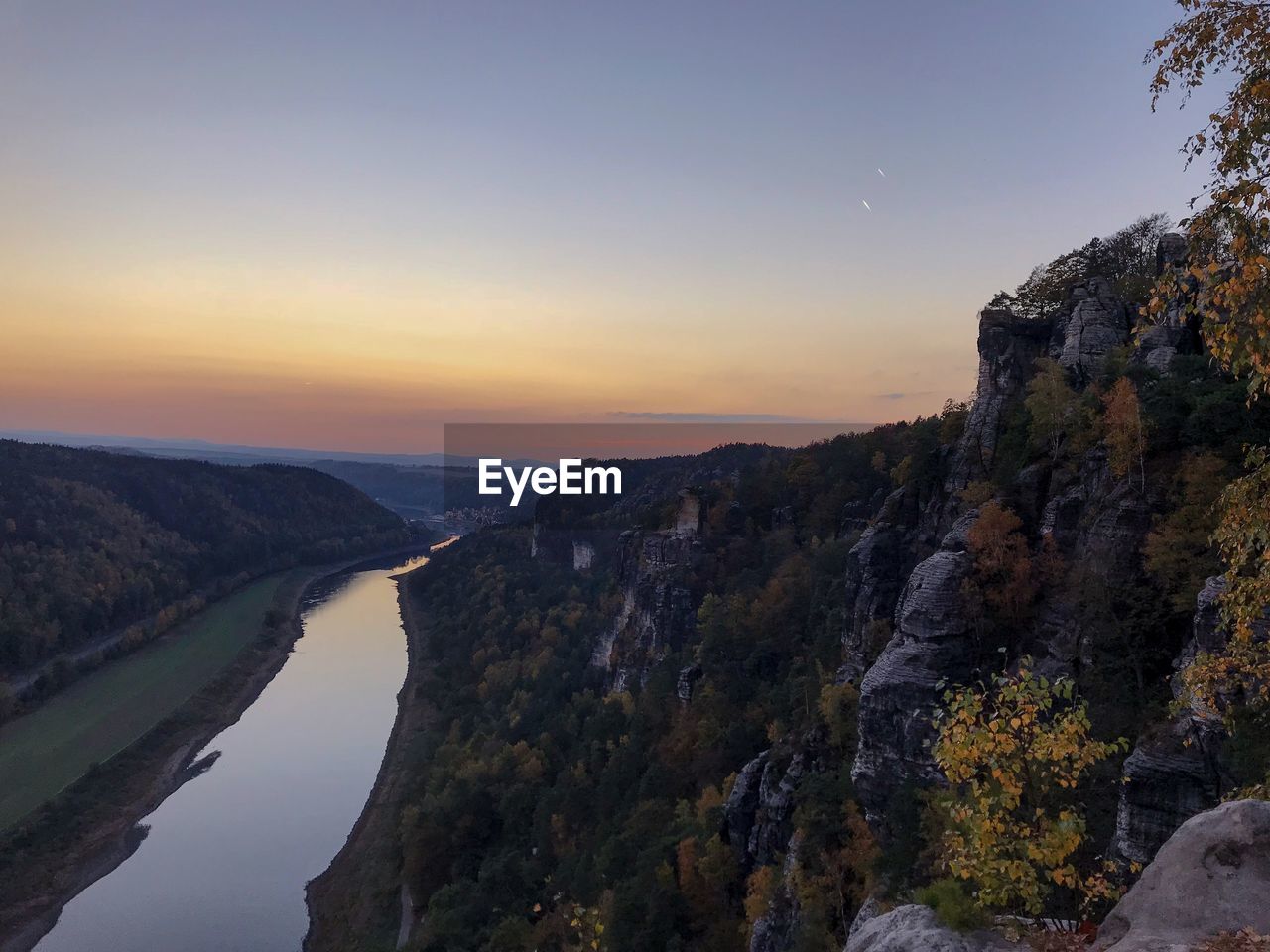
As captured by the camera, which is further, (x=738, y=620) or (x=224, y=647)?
(x=224, y=647)

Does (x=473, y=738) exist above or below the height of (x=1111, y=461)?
below

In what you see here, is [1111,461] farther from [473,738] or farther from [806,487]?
[473,738]

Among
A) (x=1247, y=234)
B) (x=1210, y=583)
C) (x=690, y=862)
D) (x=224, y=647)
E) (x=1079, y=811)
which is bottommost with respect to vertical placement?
(x=224, y=647)

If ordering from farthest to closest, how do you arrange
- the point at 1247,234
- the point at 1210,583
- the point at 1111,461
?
the point at 1111,461 < the point at 1210,583 < the point at 1247,234

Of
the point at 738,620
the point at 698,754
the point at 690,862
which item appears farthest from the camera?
the point at 738,620

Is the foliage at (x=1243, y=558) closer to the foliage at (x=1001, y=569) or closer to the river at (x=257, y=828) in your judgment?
the foliage at (x=1001, y=569)

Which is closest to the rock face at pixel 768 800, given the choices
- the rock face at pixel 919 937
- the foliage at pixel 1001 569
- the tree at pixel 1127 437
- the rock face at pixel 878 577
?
the rock face at pixel 878 577

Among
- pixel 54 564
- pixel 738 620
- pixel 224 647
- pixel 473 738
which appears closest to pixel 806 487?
pixel 738 620
